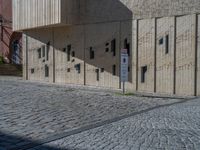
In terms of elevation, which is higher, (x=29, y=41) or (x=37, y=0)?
(x=37, y=0)

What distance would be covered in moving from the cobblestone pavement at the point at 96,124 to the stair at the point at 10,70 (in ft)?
56.3

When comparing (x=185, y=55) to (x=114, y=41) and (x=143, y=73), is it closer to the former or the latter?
(x=143, y=73)

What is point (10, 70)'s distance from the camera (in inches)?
1209

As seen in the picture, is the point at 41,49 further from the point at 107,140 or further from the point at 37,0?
the point at 107,140

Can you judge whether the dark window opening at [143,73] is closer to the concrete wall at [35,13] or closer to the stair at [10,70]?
the concrete wall at [35,13]

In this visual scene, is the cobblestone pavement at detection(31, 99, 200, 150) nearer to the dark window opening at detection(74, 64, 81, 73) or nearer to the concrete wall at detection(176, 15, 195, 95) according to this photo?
the concrete wall at detection(176, 15, 195, 95)

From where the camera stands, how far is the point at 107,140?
7340 millimetres

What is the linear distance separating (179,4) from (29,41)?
1090cm

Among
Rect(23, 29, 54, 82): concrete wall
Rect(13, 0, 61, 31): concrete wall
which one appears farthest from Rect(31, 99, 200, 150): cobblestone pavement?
Rect(23, 29, 54, 82): concrete wall

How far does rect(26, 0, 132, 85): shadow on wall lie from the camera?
1872cm

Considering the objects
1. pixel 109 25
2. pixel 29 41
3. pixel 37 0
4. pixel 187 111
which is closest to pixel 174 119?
pixel 187 111


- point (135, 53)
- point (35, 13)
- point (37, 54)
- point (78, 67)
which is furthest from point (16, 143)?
point (37, 54)

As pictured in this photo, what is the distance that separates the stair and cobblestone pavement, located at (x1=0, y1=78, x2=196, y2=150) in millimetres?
17175

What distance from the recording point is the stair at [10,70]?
30366 millimetres
